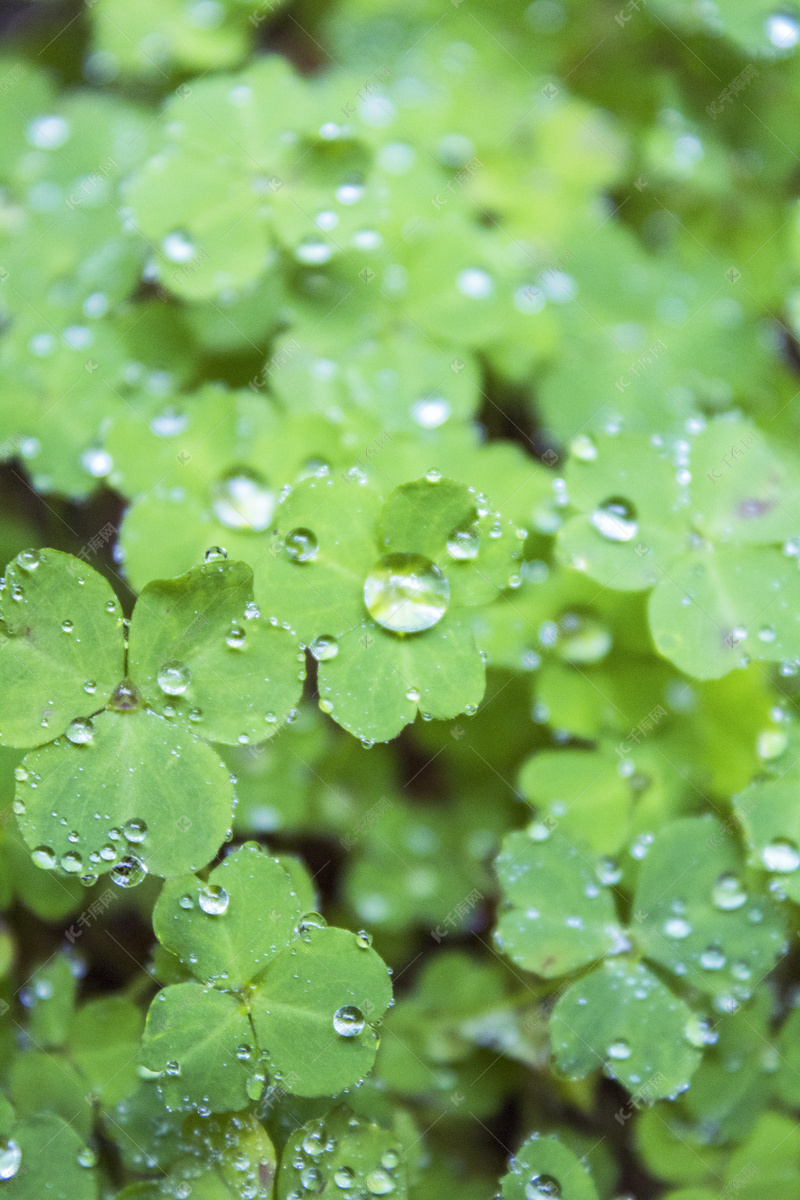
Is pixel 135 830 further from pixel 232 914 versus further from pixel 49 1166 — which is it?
pixel 49 1166

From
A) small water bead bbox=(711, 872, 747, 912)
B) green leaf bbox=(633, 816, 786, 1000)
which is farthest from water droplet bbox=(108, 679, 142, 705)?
small water bead bbox=(711, 872, 747, 912)

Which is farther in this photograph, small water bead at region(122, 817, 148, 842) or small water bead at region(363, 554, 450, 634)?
small water bead at region(363, 554, 450, 634)

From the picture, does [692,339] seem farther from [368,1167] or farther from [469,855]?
[368,1167]

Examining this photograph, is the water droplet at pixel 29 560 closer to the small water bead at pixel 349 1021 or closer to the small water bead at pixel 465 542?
the small water bead at pixel 465 542

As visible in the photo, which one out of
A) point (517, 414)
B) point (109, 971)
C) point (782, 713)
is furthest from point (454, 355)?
point (109, 971)

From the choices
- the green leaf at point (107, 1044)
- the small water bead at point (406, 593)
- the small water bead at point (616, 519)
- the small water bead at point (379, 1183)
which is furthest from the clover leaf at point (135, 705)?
the small water bead at point (616, 519)

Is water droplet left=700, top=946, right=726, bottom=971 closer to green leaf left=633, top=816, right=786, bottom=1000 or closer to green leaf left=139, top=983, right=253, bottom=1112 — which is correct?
green leaf left=633, top=816, right=786, bottom=1000
